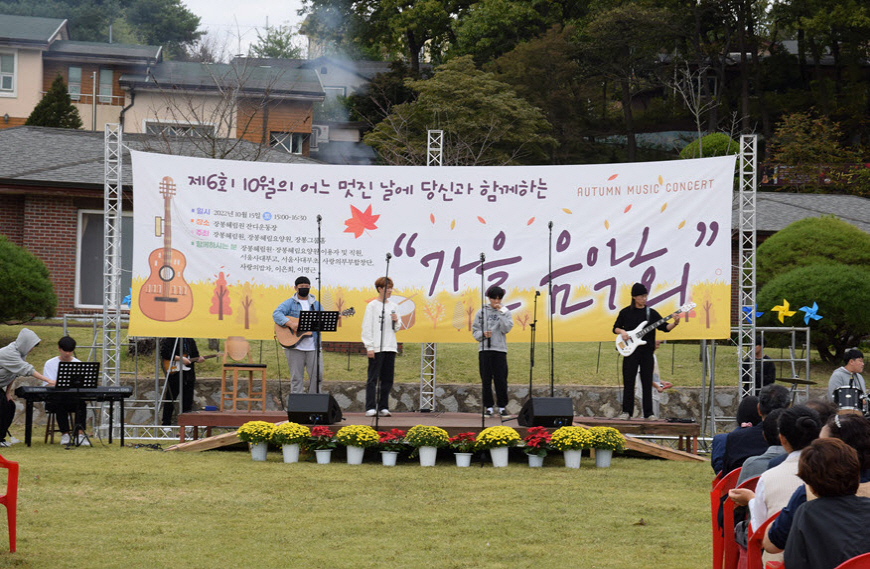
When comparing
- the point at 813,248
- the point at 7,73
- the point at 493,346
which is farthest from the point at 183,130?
the point at 493,346

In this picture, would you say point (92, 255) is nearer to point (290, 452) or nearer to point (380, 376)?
point (380, 376)

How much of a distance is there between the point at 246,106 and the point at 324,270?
74.9 ft

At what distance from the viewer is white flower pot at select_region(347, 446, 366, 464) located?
40.1 ft

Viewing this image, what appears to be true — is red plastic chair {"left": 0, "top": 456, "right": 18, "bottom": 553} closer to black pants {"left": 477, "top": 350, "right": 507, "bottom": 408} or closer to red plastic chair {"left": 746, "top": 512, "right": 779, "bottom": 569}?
red plastic chair {"left": 746, "top": 512, "right": 779, "bottom": 569}

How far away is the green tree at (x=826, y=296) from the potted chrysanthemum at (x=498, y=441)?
8300mm

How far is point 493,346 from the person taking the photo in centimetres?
1381

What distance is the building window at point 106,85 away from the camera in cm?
4541

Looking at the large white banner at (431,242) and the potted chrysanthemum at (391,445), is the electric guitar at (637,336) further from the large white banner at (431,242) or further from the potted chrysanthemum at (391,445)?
the potted chrysanthemum at (391,445)

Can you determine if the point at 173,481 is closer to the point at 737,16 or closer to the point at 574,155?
the point at 574,155

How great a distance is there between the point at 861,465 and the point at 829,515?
2.16ft

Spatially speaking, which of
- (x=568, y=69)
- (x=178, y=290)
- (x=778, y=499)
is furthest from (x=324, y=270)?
(x=568, y=69)

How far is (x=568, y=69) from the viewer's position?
132 ft

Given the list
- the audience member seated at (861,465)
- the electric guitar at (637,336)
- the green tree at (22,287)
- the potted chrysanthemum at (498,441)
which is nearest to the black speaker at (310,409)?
the potted chrysanthemum at (498,441)

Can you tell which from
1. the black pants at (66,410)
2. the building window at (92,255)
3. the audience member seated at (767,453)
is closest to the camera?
the audience member seated at (767,453)
